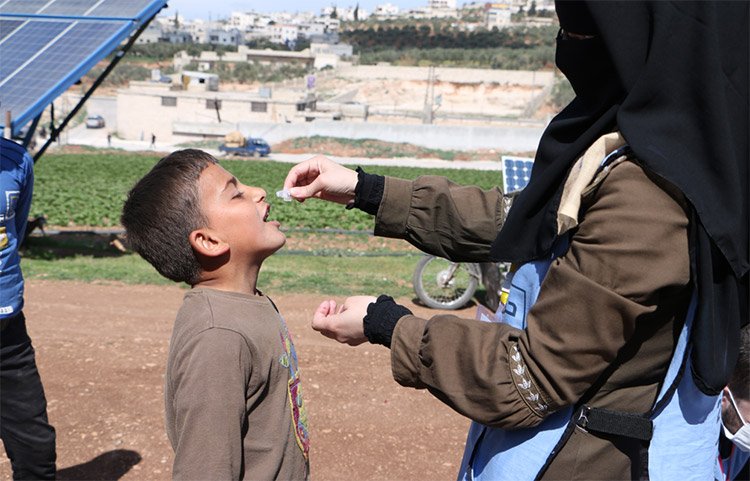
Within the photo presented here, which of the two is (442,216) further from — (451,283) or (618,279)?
(451,283)

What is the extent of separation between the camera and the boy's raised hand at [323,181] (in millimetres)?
2705

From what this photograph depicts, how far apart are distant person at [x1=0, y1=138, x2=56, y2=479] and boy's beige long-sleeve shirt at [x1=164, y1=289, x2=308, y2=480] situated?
191 centimetres

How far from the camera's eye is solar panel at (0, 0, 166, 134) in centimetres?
960

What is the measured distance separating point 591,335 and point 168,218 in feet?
4.23

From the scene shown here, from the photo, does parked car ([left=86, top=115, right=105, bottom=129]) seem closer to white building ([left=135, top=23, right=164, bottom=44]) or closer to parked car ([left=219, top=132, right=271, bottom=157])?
parked car ([left=219, top=132, right=271, bottom=157])

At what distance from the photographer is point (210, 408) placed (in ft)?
6.55

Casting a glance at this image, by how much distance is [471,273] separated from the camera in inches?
372

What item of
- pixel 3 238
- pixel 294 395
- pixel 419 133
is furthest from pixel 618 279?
pixel 419 133

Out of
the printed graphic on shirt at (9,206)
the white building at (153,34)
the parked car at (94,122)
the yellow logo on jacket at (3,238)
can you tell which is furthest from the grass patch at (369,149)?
the white building at (153,34)

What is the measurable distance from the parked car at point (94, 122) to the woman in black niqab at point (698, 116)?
56.0 m

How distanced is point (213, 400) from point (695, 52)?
4.61 feet

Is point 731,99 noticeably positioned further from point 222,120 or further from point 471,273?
point 222,120

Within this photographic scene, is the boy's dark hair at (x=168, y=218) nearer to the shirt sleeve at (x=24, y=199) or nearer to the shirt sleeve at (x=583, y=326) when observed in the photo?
the shirt sleeve at (x=583, y=326)

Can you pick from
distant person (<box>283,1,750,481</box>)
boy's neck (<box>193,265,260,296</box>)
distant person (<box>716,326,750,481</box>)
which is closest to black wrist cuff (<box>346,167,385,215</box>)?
boy's neck (<box>193,265,260,296</box>)
